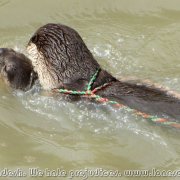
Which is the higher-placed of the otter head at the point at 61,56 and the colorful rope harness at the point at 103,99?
the otter head at the point at 61,56

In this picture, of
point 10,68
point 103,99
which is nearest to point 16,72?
point 10,68

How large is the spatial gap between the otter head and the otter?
360mm

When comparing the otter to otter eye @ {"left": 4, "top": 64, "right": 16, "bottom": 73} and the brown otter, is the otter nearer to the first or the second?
otter eye @ {"left": 4, "top": 64, "right": 16, "bottom": 73}

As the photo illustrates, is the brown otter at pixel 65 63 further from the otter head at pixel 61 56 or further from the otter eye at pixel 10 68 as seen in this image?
the otter eye at pixel 10 68

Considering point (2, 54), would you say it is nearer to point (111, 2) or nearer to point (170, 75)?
point (170, 75)

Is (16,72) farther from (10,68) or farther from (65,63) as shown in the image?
(65,63)

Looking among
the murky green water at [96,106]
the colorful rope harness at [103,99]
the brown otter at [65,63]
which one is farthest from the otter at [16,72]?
the colorful rope harness at [103,99]

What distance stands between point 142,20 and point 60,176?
375 cm

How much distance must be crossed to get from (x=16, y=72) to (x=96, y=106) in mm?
1082

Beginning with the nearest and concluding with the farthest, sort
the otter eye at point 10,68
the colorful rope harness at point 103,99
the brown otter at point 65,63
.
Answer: the colorful rope harness at point 103,99
the brown otter at point 65,63
the otter eye at point 10,68

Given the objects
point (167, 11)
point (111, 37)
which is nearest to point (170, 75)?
point (111, 37)

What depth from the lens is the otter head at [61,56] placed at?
574 centimetres

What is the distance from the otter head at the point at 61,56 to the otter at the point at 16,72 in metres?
0.36

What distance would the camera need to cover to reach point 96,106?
577cm
